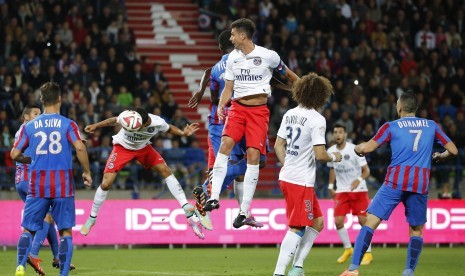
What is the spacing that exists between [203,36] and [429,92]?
7.05 metres

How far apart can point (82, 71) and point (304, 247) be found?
44.7 ft

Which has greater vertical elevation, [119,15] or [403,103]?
[119,15]

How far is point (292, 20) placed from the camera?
29609 mm

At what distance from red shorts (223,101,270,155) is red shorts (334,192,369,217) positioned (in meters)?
5.91

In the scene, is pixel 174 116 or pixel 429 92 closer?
pixel 174 116

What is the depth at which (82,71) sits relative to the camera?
25.7 metres

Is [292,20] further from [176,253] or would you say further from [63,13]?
[176,253]

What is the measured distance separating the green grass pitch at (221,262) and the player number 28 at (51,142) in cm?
353

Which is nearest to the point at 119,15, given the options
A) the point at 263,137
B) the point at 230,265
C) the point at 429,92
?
the point at 429,92

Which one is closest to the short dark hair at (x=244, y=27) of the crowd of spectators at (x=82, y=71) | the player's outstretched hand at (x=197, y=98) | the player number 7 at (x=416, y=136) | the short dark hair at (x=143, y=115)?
the player's outstretched hand at (x=197, y=98)

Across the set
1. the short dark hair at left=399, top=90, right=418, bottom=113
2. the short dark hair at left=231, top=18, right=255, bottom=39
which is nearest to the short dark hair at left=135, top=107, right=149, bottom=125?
the short dark hair at left=231, top=18, right=255, bottom=39

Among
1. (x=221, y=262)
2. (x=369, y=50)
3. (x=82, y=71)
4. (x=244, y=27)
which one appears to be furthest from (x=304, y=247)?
(x=369, y=50)

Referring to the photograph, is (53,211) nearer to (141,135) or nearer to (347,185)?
(141,135)

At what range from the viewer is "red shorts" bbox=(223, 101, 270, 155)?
13.8 metres
